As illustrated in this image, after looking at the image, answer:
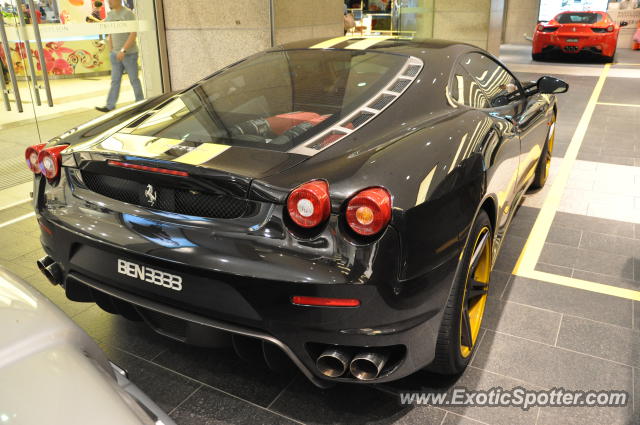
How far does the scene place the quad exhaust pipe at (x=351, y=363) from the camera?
175cm

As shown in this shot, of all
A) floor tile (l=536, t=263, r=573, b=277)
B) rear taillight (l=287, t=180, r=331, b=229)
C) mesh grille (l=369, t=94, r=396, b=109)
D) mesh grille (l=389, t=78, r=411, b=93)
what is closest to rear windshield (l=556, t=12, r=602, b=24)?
floor tile (l=536, t=263, r=573, b=277)

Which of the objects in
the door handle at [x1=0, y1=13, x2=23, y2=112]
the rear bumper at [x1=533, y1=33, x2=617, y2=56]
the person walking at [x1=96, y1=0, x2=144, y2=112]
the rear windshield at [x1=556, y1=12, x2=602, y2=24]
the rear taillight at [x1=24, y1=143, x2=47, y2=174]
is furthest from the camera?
the rear windshield at [x1=556, y1=12, x2=602, y2=24]

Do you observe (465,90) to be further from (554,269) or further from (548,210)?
(548,210)

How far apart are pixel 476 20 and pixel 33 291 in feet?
40.5

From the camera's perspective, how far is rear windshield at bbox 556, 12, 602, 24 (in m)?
13.0

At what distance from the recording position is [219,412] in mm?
2080

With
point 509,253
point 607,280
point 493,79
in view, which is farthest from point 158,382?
point 607,280

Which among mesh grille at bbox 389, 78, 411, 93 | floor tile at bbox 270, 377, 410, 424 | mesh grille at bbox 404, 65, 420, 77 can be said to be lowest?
floor tile at bbox 270, 377, 410, 424

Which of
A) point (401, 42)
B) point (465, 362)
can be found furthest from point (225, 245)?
point (401, 42)

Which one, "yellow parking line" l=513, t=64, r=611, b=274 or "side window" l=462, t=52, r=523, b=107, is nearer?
"side window" l=462, t=52, r=523, b=107

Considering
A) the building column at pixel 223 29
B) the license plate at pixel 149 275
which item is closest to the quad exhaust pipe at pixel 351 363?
the license plate at pixel 149 275

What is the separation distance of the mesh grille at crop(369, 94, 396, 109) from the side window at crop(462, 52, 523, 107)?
2.09 feet

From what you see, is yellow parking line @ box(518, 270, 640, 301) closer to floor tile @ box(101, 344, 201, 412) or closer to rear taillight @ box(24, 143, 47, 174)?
floor tile @ box(101, 344, 201, 412)

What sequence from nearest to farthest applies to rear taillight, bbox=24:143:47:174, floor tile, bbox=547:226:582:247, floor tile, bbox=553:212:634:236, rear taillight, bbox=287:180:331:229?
rear taillight, bbox=287:180:331:229, rear taillight, bbox=24:143:47:174, floor tile, bbox=547:226:582:247, floor tile, bbox=553:212:634:236
